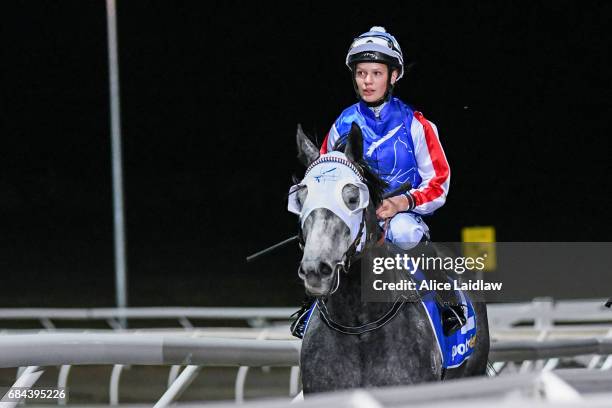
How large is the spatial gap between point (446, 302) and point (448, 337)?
142 millimetres

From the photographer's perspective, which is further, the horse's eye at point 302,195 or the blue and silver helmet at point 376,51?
the blue and silver helmet at point 376,51

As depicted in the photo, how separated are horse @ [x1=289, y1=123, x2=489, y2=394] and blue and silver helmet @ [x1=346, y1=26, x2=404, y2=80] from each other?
409 mm

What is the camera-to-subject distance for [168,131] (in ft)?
103

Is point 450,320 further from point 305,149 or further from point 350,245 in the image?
point 305,149

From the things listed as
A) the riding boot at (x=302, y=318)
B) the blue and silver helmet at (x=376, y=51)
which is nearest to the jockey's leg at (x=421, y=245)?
the riding boot at (x=302, y=318)

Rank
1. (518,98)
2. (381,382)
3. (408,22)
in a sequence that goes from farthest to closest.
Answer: (518,98)
(408,22)
(381,382)

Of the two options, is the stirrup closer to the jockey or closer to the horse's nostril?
the jockey

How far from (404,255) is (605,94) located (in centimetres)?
2218

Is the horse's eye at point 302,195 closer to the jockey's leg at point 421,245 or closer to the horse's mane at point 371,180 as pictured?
the horse's mane at point 371,180

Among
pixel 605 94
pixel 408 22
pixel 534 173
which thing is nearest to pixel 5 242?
pixel 534 173

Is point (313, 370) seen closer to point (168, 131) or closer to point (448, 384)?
point (448, 384)

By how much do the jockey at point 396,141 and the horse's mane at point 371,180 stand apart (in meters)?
0.10

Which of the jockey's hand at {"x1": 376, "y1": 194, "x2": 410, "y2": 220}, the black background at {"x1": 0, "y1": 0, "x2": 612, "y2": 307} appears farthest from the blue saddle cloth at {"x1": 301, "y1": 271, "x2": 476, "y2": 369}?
the black background at {"x1": 0, "y1": 0, "x2": 612, "y2": 307}

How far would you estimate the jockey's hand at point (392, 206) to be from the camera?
3.72 meters
